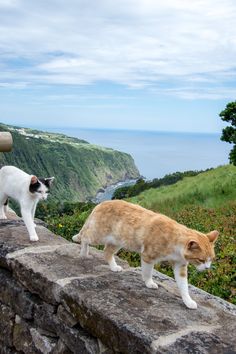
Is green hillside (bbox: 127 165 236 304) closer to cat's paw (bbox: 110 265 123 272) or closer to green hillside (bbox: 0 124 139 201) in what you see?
cat's paw (bbox: 110 265 123 272)

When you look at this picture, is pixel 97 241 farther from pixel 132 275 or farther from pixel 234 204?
pixel 234 204

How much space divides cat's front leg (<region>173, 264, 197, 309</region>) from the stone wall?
0.06 metres

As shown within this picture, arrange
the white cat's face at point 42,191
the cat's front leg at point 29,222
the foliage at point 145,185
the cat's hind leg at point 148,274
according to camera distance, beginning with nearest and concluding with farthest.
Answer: the cat's hind leg at point 148,274, the white cat's face at point 42,191, the cat's front leg at point 29,222, the foliage at point 145,185

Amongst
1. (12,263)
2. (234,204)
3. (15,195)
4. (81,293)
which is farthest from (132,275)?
(234,204)

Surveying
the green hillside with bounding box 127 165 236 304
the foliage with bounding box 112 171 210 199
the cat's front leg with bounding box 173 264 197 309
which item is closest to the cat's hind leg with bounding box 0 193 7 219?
the green hillside with bounding box 127 165 236 304

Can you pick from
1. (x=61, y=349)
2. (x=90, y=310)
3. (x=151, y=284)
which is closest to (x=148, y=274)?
(x=151, y=284)

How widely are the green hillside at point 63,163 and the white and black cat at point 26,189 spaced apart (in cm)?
13439

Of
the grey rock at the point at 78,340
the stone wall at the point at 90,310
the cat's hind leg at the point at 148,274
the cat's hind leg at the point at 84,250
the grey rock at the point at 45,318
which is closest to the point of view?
the stone wall at the point at 90,310

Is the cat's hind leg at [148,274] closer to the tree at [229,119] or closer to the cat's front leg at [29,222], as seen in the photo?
the cat's front leg at [29,222]

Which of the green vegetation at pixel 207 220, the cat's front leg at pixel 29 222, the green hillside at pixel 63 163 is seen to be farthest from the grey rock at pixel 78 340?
the green hillside at pixel 63 163

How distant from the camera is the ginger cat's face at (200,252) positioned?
142 inches

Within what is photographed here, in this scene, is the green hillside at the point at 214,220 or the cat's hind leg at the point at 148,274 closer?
the cat's hind leg at the point at 148,274

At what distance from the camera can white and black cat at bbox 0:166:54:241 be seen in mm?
5035

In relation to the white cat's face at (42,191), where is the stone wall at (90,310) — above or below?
below
